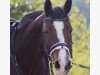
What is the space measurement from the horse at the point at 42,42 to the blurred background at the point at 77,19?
94 mm

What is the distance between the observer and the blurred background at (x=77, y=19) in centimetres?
170

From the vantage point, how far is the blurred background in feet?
5.57

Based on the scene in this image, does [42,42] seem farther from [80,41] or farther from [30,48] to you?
[80,41]

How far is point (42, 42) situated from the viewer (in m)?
1.53

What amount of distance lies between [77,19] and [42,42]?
1.07 ft

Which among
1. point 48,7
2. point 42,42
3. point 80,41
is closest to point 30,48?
point 42,42

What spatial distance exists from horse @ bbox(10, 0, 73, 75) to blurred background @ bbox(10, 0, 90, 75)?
0.09 m

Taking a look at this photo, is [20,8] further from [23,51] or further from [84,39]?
[84,39]

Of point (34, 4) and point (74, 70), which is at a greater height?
point (34, 4)

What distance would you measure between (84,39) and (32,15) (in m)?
0.36
